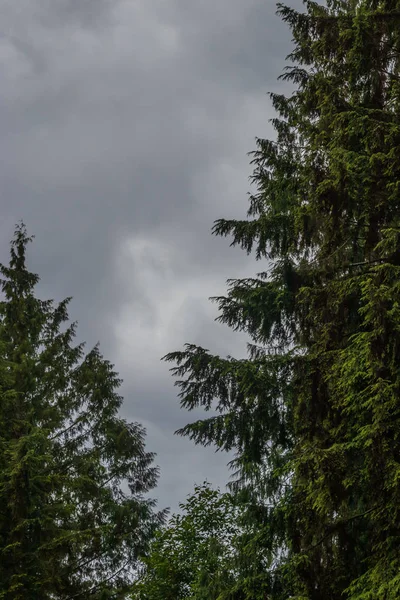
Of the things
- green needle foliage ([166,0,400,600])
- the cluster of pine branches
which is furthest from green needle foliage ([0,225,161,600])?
green needle foliage ([166,0,400,600])

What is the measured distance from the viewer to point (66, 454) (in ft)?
62.3

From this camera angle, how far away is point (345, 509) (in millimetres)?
8625

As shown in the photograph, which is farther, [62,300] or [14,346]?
[62,300]

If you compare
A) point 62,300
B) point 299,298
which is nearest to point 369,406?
point 299,298

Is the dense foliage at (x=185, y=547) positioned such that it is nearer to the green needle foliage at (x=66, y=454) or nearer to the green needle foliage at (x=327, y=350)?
the green needle foliage at (x=66, y=454)

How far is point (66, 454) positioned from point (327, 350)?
11302 mm

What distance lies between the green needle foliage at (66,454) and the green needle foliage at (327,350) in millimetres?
4787

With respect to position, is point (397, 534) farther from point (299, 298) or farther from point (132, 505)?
point (132, 505)

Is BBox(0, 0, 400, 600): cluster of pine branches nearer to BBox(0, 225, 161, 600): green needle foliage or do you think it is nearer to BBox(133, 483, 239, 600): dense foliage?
BBox(0, 225, 161, 600): green needle foliage

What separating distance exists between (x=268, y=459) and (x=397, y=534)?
3.85 metres

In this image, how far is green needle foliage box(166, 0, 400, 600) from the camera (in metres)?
8.39

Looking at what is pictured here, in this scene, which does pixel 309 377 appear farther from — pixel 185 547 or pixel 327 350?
pixel 185 547

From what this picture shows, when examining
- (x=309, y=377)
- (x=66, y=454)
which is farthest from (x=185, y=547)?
(x=309, y=377)

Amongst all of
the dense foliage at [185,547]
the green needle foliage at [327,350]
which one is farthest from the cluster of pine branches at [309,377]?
the dense foliage at [185,547]
